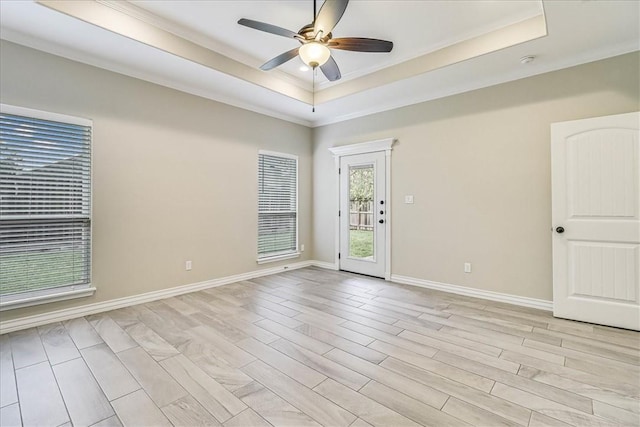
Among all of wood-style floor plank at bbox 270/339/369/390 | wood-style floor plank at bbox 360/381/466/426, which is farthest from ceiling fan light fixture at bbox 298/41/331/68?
wood-style floor plank at bbox 360/381/466/426

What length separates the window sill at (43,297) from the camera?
2854 millimetres

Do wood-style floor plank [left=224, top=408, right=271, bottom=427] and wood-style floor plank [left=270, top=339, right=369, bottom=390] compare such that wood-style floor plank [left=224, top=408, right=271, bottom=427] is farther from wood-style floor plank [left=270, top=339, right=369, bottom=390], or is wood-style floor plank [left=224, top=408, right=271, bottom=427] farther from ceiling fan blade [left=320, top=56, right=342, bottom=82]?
ceiling fan blade [left=320, top=56, right=342, bottom=82]

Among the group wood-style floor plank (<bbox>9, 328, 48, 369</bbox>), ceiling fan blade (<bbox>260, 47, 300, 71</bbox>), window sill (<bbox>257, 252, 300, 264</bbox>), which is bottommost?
wood-style floor plank (<bbox>9, 328, 48, 369</bbox>)

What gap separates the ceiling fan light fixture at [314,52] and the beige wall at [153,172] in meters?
2.27

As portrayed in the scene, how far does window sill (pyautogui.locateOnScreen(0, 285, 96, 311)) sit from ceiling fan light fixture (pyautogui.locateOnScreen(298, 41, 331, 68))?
3305 mm

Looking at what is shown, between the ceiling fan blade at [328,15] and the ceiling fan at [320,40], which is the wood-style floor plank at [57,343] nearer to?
the ceiling fan at [320,40]

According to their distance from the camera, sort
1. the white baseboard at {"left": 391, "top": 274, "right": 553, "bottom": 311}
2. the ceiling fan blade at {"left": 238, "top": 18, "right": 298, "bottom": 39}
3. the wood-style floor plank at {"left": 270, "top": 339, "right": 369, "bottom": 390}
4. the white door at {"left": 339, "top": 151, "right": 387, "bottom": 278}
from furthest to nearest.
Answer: the white door at {"left": 339, "top": 151, "right": 387, "bottom": 278} < the white baseboard at {"left": 391, "top": 274, "right": 553, "bottom": 311} < the ceiling fan blade at {"left": 238, "top": 18, "right": 298, "bottom": 39} < the wood-style floor plank at {"left": 270, "top": 339, "right": 369, "bottom": 390}

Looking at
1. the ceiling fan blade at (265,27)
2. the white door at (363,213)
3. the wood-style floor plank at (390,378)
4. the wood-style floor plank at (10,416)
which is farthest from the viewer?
the white door at (363,213)

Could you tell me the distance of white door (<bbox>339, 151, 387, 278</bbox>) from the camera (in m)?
→ 4.93

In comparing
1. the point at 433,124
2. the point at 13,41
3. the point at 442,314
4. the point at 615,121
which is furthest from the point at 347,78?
the point at 13,41

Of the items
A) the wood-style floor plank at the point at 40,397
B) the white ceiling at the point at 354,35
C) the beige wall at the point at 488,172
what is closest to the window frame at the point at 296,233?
the white ceiling at the point at 354,35

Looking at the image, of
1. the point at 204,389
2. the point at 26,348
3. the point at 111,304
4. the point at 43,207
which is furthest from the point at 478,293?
the point at 43,207

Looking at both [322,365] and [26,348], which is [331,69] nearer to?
[322,365]

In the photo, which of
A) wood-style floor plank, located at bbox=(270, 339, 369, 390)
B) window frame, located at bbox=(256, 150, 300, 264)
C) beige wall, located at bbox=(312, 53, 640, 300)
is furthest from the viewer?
window frame, located at bbox=(256, 150, 300, 264)
